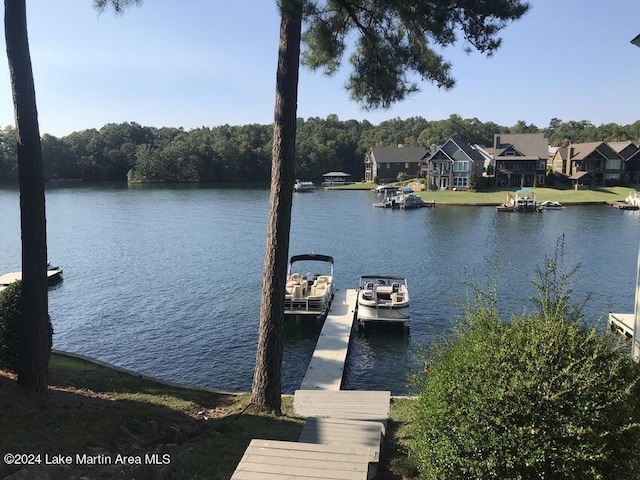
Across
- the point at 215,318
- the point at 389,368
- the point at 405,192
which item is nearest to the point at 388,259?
the point at 215,318

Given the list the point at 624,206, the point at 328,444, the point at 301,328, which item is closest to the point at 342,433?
the point at 328,444

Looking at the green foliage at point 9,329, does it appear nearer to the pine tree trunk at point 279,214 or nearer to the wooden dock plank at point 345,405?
the pine tree trunk at point 279,214

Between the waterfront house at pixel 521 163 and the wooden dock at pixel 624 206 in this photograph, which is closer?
the wooden dock at pixel 624 206

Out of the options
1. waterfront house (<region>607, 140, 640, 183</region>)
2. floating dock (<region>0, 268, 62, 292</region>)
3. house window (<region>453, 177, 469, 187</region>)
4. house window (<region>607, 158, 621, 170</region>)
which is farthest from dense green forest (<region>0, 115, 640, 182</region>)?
floating dock (<region>0, 268, 62, 292</region>)

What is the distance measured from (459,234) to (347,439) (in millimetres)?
39316

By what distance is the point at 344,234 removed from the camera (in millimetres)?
44750

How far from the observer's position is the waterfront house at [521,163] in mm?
76625

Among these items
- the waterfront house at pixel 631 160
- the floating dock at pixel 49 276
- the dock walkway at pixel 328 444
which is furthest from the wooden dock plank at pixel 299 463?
the waterfront house at pixel 631 160

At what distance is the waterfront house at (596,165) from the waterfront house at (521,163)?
5.37 m

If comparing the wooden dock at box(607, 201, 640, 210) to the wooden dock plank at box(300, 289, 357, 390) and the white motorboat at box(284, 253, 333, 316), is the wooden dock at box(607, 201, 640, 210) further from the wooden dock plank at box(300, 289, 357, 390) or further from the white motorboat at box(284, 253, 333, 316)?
the white motorboat at box(284, 253, 333, 316)

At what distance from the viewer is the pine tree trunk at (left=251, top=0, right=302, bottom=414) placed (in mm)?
8555

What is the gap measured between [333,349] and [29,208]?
11.2 meters

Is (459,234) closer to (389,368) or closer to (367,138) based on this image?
(389,368)

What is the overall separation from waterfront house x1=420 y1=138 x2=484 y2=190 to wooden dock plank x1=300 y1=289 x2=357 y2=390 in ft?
197
